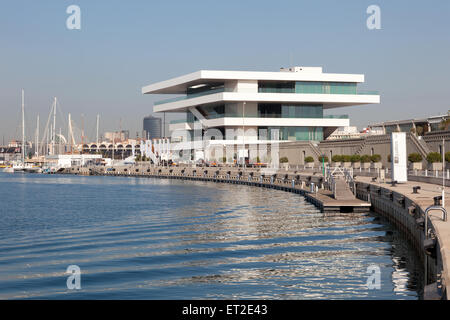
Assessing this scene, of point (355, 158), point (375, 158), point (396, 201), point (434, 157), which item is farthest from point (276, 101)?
point (396, 201)

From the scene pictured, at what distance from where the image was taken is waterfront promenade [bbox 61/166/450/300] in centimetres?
2064

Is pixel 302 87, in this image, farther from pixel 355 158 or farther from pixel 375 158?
pixel 375 158

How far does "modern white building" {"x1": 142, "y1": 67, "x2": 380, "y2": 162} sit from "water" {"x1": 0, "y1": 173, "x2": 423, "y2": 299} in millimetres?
70808

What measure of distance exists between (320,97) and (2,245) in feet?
313

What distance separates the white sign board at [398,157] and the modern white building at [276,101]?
2710 inches

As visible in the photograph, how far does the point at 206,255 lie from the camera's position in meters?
28.9

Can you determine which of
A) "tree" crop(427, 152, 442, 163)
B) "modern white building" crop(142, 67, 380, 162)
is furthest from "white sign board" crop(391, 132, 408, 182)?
"modern white building" crop(142, 67, 380, 162)

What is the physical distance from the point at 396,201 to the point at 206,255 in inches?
635

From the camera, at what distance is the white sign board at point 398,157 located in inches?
1992

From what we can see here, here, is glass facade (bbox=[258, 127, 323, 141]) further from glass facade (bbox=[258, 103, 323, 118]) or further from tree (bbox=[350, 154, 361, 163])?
tree (bbox=[350, 154, 361, 163])

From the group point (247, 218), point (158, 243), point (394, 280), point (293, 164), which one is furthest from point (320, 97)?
point (394, 280)

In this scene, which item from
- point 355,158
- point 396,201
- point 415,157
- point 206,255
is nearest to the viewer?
point 206,255
